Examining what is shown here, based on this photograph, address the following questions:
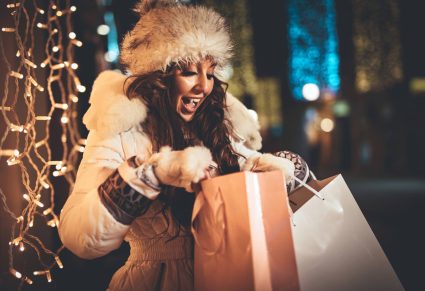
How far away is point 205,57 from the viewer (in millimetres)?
1928

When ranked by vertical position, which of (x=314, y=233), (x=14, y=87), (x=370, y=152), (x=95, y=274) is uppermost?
(x=14, y=87)

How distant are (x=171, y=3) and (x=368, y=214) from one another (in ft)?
20.5

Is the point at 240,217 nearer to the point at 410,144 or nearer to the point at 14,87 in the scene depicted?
the point at 14,87

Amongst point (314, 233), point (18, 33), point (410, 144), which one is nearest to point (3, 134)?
point (18, 33)

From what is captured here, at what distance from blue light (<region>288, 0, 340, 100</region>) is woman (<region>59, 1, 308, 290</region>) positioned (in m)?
13.4

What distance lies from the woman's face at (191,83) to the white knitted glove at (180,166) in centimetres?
54

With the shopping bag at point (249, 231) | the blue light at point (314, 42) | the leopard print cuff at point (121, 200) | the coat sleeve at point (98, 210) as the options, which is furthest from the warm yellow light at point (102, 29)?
the blue light at point (314, 42)

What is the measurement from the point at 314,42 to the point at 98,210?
14.7 m

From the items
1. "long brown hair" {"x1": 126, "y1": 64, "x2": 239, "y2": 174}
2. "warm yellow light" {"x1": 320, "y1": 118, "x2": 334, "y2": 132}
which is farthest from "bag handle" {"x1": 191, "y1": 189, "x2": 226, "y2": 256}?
"warm yellow light" {"x1": 320, "y1": 118, "x2": 334, "y2": 132}

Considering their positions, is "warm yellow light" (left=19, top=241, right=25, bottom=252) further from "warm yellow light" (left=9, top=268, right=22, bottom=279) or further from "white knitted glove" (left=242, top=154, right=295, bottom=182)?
"white knitted glove" (left=242, top=154, right=295, bottom=182)

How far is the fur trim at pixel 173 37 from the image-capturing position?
1861 millimetres

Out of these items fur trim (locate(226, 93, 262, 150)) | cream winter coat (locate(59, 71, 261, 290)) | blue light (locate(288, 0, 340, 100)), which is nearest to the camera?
cream winter coat (locate(59, 71, 261, 290))

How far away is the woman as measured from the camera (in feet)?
4.67

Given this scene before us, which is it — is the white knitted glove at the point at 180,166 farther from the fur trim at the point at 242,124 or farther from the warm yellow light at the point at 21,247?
the warm yellow light at the point at 21,247
